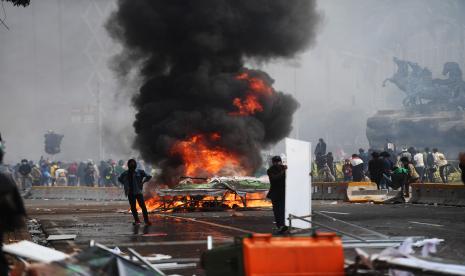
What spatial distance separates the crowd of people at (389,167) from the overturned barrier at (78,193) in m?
9.77

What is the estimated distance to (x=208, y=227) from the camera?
54.2 ft

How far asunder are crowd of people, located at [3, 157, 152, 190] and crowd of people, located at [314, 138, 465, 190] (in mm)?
11409

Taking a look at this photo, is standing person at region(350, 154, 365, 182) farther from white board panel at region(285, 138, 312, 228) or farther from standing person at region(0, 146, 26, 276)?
standing person at region(0, 146, 26, 276)

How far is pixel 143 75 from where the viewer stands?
32.4 metres

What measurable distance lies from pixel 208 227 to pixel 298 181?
5.61 m

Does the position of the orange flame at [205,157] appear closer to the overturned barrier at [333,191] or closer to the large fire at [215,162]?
the large fire at [215,162]

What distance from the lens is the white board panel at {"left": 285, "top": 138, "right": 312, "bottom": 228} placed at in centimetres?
1120

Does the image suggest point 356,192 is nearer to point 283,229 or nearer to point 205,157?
point 205,157

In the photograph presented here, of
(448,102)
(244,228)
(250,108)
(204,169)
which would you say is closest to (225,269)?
(244,228)

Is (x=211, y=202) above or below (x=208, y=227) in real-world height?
above

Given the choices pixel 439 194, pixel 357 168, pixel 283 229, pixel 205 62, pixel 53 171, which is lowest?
pixel 283 229

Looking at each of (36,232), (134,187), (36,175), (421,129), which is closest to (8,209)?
(36,232)

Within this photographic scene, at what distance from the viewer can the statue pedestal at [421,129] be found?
60250 millimetres

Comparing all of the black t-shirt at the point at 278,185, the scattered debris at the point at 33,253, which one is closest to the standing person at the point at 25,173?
the black t-shirt at the point at 278,185
